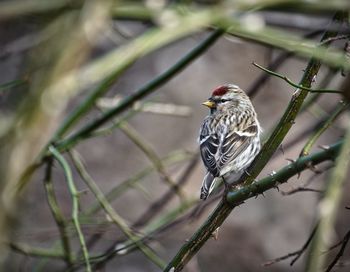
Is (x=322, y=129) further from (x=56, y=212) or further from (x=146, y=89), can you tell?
(x=56, y=212)

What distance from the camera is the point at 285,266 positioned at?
22.9 feet

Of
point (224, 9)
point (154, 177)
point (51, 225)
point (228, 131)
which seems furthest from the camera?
point (154, 177)

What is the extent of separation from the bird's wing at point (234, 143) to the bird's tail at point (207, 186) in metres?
0.19

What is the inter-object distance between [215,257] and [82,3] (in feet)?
14.3

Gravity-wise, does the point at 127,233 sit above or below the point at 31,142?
below

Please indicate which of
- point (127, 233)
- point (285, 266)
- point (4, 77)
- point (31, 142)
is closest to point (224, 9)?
point (31, 142)

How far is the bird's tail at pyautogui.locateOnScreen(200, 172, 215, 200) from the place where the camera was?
3880 millimetres

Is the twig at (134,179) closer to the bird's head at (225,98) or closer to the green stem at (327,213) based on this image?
the bird's head at (225,98)

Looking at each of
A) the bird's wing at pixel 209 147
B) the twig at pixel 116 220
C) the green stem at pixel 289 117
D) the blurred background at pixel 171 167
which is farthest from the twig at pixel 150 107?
the green stem at pixel 289 117

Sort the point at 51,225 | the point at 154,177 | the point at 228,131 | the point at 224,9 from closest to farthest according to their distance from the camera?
the point at 224,9 → the point at 228,131 → the point at 51,225 → the point at 154,177

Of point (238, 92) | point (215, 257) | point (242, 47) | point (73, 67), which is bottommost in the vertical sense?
point (215, 257)

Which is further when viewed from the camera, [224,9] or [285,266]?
[285,266]

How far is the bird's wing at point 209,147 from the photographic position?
4.34 metres

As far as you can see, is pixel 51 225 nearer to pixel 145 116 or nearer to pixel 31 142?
pixel 145 116
